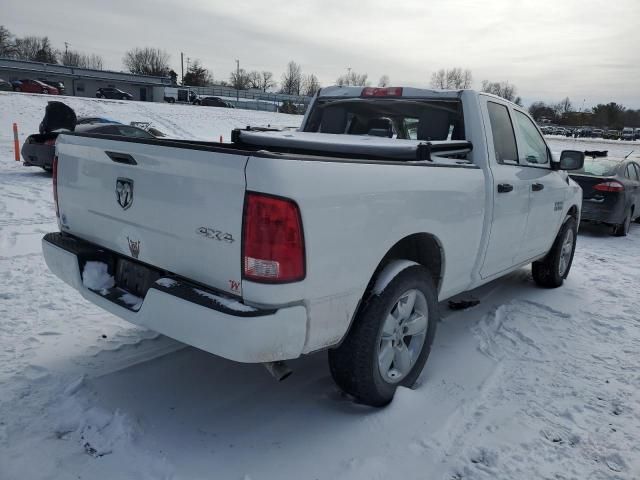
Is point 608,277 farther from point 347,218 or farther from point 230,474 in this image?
point 230,474

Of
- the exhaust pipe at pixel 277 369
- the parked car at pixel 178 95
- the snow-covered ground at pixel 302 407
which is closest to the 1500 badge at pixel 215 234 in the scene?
the exhaust pipe at pixel 277 369

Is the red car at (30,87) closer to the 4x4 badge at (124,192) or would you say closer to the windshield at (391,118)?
the windshield at (391,118)

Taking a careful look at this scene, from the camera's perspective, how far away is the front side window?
4.61 metres

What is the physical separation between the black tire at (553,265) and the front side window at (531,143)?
94 cm

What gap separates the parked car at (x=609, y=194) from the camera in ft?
29.1

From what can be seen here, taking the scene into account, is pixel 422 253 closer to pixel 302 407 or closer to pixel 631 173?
pixel 302 407

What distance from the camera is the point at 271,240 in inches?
85.0

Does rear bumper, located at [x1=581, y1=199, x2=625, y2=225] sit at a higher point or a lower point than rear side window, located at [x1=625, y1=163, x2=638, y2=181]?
lower

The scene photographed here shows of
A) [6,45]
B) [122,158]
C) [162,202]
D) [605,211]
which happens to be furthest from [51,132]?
[6,45]

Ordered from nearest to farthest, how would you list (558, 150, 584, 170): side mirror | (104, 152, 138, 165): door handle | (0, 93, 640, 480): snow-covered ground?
1. (0, 93, 640, 480): snow-covered ground
2. (104, 152, 138, 165): door handle
3. (558, 150, 584, 170): side mirror

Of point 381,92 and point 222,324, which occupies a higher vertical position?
point 381,92

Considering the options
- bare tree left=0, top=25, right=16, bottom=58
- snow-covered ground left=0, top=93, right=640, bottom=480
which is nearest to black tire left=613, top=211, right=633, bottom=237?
snow-covered ground left=0, top=93, right=640, bottom=480

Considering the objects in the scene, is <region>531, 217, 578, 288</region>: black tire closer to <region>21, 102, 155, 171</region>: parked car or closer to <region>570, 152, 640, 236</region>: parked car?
<region>570, 152, 640, 236</region>: parked car

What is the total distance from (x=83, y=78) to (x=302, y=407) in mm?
63584
